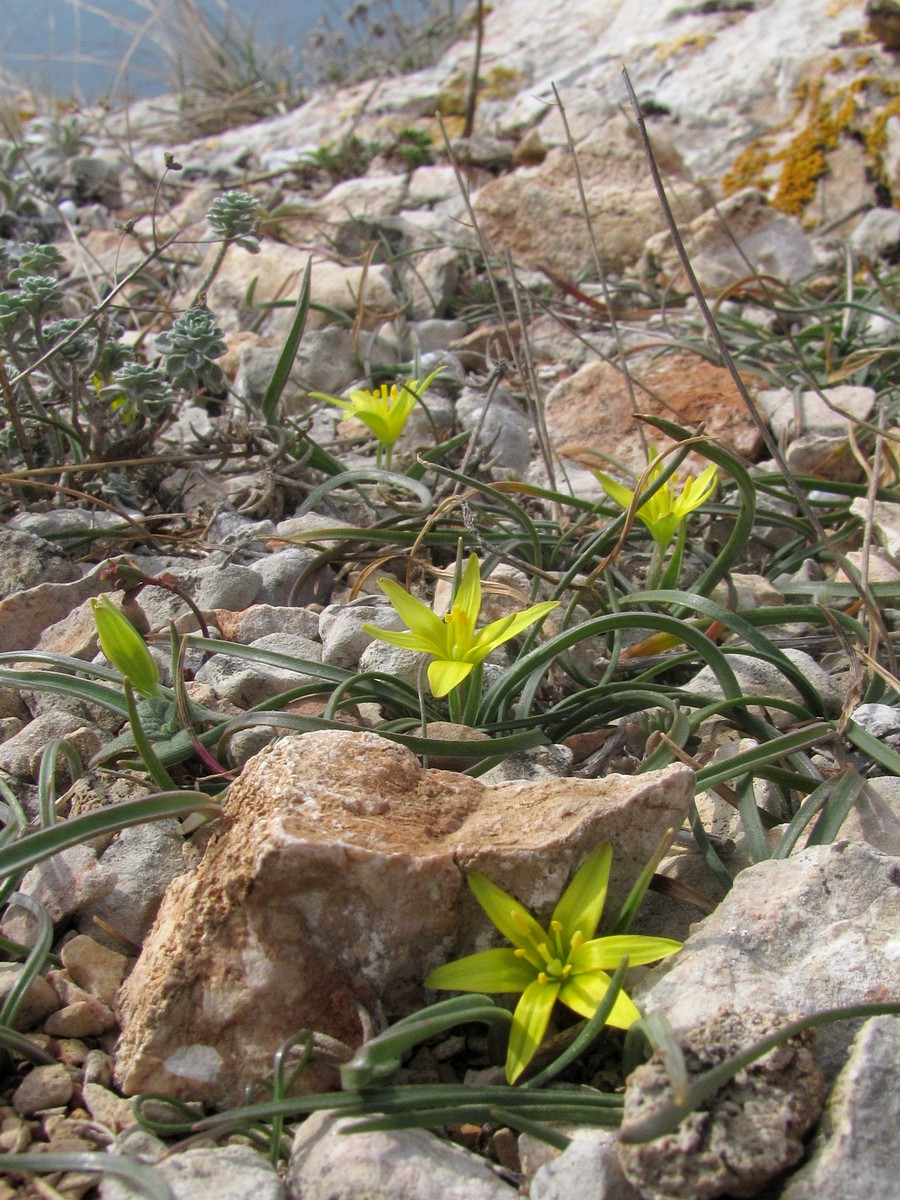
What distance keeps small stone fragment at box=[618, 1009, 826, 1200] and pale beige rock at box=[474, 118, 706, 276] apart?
3.10m

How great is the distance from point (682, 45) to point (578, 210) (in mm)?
1665

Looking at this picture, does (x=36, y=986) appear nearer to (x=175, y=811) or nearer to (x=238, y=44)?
(x=175, y=811)

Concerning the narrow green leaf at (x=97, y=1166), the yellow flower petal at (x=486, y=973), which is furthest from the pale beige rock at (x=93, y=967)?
the yellow flower petal at (x=486, y=973)

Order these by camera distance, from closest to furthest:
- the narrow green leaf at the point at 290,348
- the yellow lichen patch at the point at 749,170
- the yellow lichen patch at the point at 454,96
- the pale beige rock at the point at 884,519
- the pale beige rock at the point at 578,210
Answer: the pale beige rock at the point at 884,519
the narrow green leaf at the point at 290,348
the pale beige rock at the point at 578,210
the yellow lichen patch at the point at 749,170
the yellow lichen patch at the point at 454,96

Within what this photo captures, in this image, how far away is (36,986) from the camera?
1.22 meters

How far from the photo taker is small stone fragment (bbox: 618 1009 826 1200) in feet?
2.98

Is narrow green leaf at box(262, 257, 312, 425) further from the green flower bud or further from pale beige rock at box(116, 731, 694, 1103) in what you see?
pale beige rock at box(116, 731, 694, 1103)

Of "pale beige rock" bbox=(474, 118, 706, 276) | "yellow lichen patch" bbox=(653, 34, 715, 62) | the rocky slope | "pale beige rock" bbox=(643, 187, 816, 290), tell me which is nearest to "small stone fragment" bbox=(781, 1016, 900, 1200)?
the rocky slope

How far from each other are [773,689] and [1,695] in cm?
134

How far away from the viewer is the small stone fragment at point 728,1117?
0.91 m

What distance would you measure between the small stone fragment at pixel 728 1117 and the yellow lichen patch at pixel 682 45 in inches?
189

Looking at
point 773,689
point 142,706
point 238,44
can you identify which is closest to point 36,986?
point 142,706

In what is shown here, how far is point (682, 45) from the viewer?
4.71m

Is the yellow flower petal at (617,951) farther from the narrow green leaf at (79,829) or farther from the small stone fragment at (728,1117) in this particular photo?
the narrow green leaf at (79,829)
